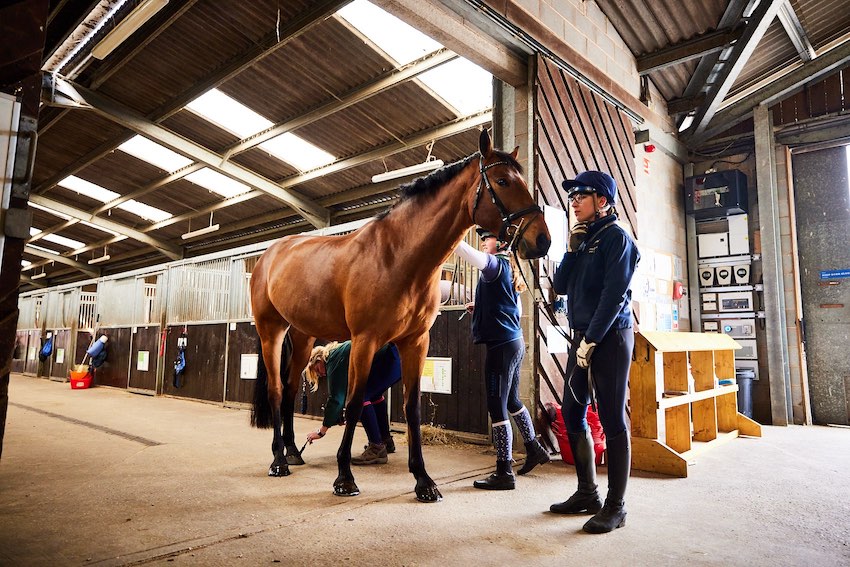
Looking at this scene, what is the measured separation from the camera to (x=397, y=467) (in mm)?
3229

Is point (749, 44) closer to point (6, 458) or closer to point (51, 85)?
point (6, 458)

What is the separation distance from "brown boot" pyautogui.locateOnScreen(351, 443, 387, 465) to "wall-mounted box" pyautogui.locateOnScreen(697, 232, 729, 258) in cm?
573

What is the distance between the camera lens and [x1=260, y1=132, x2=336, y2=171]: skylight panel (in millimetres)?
8867

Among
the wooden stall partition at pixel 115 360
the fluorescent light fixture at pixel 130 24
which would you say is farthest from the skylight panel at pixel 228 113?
the wooden stall partition at pixel 115 360

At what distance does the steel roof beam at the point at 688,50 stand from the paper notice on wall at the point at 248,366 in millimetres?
5974

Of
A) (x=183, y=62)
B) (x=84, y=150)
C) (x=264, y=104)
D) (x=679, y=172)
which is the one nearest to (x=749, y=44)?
(x=679, y=172)

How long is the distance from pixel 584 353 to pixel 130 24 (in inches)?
198

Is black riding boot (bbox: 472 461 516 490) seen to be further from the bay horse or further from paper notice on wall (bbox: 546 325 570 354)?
paper notice on wall (bbox: 546 325 570 354)

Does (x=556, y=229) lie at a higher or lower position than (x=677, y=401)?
higher

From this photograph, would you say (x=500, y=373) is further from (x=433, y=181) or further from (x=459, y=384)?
(x=459, y=384)

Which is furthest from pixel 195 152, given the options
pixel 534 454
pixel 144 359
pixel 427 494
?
pixel 427 494

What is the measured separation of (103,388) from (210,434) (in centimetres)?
661

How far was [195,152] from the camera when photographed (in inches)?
362

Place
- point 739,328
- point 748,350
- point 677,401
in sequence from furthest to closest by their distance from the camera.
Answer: point 739,328
point 748,350
point 677,401
